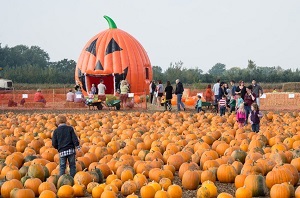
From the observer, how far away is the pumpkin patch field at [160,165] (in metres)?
7.98

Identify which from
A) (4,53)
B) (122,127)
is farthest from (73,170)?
(4,53)

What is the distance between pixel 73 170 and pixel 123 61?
24251mm


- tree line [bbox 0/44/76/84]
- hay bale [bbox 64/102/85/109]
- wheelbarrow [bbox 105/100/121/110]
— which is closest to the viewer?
wheelbarrow [bbox 105/100/121/110]

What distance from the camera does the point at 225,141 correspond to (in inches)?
502

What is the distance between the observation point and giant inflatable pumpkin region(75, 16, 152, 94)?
33.2m

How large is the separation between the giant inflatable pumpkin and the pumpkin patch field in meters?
17.6

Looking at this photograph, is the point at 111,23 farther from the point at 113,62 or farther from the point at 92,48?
the point at 113,62

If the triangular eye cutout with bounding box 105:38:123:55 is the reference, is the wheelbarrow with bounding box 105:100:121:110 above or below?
below

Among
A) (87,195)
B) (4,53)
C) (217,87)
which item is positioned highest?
(4,53)

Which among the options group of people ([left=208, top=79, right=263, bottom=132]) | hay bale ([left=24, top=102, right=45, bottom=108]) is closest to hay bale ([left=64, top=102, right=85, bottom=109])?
hay bale ([left=24, top=102, right=45, bottom=108])

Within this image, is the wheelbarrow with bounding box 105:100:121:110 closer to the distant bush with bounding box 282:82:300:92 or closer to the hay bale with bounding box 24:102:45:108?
the hay bale with bounding box 24:102:45:108

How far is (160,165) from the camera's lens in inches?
383

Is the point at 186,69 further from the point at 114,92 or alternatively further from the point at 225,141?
the point at 225,141

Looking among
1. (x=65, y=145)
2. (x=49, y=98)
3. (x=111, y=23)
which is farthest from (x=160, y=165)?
(x=49, y=98)
